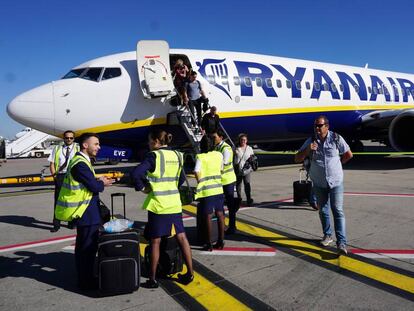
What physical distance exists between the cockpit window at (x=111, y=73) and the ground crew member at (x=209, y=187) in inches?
250

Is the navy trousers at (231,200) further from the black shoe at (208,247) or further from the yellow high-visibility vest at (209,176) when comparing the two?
the black shoe at (208,247)

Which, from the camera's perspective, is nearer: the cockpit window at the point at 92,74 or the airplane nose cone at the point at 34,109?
the airplane nose cone at the point at 34,109

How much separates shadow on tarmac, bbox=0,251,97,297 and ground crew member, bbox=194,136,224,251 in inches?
67.3

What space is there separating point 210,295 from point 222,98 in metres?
8.67

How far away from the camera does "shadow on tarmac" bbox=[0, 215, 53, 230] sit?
21.4 ft

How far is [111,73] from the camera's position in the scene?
1030 cm

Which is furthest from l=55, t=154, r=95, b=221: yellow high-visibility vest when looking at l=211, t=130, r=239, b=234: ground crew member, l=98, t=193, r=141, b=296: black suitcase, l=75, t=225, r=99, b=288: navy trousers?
l=211, t=130, r=239, b=234: ground crew member

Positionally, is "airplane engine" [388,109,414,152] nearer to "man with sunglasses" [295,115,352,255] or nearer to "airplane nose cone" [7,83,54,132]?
"man with sunglasses" [295,115,352,255]

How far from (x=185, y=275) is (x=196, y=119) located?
686 cm

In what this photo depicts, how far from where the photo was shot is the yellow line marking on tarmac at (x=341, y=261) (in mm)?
3785

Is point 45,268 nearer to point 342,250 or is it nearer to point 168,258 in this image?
point 168,258

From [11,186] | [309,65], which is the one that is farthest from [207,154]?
[309,65]

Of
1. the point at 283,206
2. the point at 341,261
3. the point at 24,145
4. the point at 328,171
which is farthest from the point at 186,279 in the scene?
the point at 24,145

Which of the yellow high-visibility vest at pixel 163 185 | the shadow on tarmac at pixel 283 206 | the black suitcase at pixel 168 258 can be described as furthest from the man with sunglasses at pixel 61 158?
the shadow on tarmac at pixel 283 206
